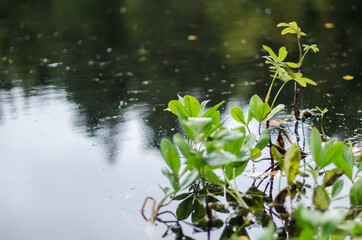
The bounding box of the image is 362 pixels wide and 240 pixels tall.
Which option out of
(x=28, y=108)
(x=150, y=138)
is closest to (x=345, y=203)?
(x=150, y=138)

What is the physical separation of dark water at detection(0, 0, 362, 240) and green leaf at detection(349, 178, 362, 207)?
18.1 inches

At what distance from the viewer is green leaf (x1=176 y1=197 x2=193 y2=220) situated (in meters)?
0.99

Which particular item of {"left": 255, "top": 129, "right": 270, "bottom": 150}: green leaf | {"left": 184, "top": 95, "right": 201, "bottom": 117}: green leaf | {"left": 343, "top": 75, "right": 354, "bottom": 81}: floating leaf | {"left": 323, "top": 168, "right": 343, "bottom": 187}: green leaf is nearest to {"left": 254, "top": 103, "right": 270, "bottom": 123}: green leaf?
{"left": 255, "top": 129, "right": 270, "bottom": 150}: green leaf

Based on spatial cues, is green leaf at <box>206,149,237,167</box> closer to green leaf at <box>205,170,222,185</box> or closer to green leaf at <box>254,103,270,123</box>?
green leaf at <box>205,170,222,185</box>

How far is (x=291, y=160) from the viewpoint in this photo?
3.13 feet

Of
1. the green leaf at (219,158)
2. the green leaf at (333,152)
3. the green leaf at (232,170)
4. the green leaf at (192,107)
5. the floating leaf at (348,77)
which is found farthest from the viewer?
the floating leaf at (348,77)

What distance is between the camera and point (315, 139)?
987 mm

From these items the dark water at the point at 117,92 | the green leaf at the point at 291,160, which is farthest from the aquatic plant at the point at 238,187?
the dark water at the point at 117,92

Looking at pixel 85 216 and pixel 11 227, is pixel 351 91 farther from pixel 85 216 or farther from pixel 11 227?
pixel 11 227

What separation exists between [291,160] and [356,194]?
16cm

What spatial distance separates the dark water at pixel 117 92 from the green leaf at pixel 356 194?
1.51ft

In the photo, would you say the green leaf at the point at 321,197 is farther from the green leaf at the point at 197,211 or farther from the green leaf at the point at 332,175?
the green leaf at the point at 197,211

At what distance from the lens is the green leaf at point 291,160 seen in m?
0.95

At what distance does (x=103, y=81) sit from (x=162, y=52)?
844 millimetres
